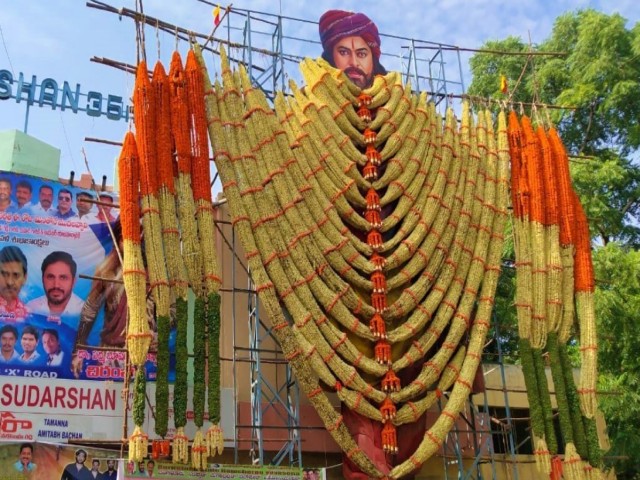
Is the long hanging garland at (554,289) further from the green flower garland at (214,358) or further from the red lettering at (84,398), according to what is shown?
the red lettering at (84,398)

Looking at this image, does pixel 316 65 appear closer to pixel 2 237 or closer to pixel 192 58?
pixel 192 58

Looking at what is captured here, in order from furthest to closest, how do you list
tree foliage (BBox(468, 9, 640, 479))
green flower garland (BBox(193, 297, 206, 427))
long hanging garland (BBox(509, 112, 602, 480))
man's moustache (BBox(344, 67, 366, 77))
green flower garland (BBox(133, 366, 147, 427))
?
tree foliage (BBox(468, 9, 640, 479)), man's moustache (BBox(344, 67, 366, 77)), long hanging garland (BBox(509, 112, 602, 480)), green flower garland (BBox(193, 297, 206, 427)), green flower garland (BBox(133, 366, 147, 427))

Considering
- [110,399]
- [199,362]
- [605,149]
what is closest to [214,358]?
[199,362]

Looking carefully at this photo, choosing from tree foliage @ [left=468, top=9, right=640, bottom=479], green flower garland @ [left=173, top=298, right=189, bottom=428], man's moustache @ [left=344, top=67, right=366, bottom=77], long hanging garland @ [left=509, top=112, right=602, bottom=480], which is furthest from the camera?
tree foliage @ [left=468, top=9, right=640, bottom=479]

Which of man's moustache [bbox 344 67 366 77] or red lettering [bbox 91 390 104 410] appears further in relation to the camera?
man's moustache [bbox 344 67 366 77]

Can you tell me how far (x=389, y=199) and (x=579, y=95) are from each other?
879 centimetres

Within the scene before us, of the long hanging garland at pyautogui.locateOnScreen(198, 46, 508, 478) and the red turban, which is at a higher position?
the red turban

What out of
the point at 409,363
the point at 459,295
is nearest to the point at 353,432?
the point at 409,363

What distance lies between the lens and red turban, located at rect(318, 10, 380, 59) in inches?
555

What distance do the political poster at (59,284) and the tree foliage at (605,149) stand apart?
8.26 m

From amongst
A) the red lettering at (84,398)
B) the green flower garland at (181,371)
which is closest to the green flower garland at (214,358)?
the green flower garland at (181,371)

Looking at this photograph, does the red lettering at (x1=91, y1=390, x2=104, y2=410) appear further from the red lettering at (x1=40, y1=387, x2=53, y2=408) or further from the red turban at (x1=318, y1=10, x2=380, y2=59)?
the red turban at (x1=318, y1=10, x2=380, y2=59)

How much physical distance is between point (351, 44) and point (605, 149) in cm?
912

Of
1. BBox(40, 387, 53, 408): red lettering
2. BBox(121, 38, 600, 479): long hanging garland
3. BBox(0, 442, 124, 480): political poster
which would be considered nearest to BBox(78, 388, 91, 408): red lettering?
BBox(40, 387, 53, 408): red lettering
